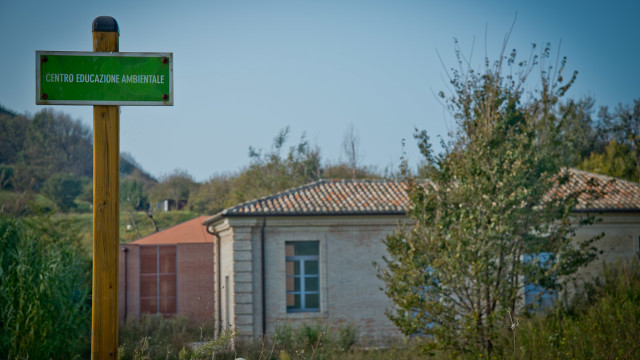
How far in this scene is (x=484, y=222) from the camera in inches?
350

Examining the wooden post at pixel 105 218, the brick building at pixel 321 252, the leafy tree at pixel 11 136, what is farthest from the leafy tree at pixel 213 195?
the wooden post at pixel 105 218

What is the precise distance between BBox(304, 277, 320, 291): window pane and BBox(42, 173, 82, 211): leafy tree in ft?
99.3

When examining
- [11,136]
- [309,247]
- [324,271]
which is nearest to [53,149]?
[11,136]

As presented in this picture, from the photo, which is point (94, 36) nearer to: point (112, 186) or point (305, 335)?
point (112, 186)

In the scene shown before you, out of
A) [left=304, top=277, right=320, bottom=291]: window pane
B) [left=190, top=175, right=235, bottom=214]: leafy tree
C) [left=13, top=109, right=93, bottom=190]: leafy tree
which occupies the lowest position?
[left=304, top=277, right=320, bottom=291]: window pane

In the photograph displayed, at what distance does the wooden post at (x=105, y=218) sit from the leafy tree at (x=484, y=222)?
580cm

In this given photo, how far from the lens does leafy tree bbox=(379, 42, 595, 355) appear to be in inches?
349

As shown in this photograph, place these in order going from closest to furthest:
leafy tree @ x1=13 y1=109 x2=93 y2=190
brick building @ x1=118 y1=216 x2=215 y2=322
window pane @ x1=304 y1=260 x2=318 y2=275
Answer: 1. window pane @ x1=304 y1=260 x2=318 y2=275
2. brick building @ x1=118 y1=216 x2=215 y2=322
3. leafy tree @ x1=13 y1=109 x2=93 y2=190

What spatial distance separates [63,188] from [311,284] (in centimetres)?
3116

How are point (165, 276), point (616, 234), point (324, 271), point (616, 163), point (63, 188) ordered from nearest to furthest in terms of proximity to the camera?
point (324, 271) < point (616, 234) < point (165, 276) < point (616, 163) < point (63, 188)

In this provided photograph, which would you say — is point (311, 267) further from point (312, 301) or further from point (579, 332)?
point (579, 332)

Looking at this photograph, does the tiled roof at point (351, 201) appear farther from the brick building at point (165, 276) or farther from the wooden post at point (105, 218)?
the wooden post at point (105, 218)

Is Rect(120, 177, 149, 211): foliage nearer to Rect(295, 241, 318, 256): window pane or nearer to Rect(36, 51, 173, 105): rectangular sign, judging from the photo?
Rect(295, 241, 318, 256): window pane

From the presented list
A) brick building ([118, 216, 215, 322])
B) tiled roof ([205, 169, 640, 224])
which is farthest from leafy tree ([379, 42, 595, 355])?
brick building ([118, 216, 215, 322])
